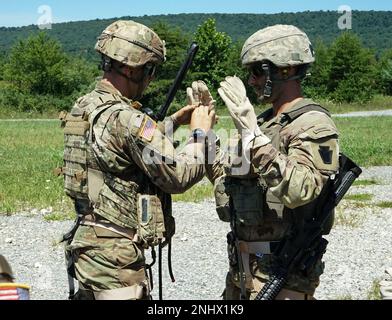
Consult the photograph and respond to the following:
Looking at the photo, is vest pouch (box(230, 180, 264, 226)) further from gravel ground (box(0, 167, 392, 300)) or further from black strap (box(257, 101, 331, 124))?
gravel ground (box(0, 167, 392, 300))

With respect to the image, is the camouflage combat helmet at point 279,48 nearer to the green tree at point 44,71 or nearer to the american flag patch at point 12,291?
the american flag patch at point 12,291

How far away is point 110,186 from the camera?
3566 mm

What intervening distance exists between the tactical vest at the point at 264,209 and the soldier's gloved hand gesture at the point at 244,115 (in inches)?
10.0

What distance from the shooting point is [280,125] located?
11.3 feet

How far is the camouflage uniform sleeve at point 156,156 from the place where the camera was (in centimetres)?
344

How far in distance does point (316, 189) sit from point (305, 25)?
129382 mm

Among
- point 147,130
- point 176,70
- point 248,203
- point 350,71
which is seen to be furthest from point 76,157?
point 350,71

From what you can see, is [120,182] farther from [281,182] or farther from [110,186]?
[281,182]

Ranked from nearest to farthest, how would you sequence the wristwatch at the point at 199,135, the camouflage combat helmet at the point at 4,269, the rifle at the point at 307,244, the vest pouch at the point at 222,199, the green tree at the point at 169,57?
the camouflage combat helmet at the point at 4,269 → the rifle at the point at 307,244 → the wristwatch at the point at 199,135 → the vest pouch at the point at 222,199 → the green tree at the point at 169,57

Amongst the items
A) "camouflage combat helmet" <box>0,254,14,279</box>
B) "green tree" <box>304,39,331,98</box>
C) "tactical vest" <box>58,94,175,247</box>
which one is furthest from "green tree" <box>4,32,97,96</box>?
"camouflage combat helmet" <box>0,254,14,279</box>

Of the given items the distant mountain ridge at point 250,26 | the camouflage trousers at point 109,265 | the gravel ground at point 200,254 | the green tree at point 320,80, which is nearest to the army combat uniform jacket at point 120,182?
the camouflage trousers at point 109,265

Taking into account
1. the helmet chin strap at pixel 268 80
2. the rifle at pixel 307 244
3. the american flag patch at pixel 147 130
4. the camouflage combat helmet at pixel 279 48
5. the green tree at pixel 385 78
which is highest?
the camouflage combat helmet at pixel 279 48

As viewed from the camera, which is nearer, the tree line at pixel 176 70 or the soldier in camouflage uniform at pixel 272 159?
the soldier in camouflage uniform at pixel 272 159
